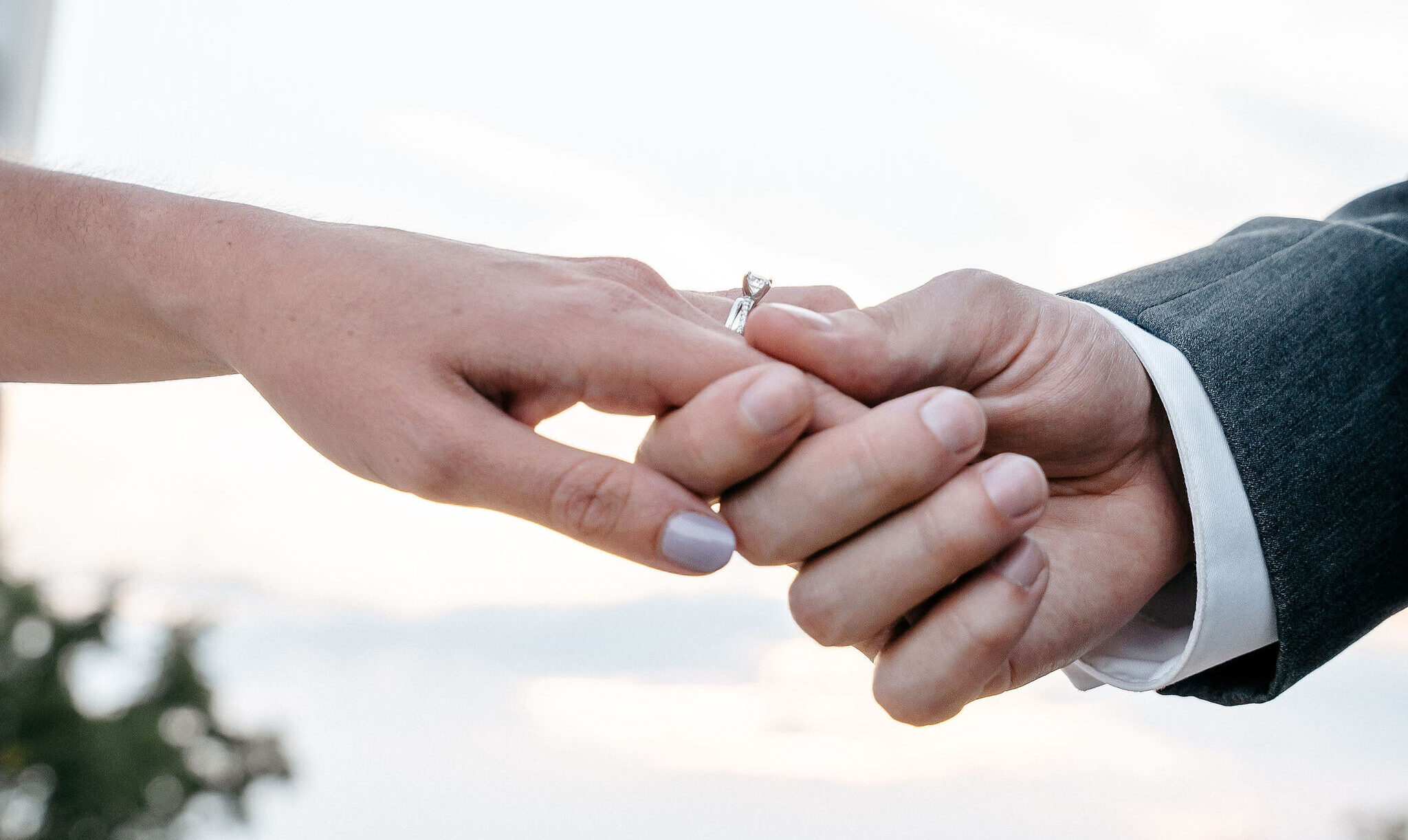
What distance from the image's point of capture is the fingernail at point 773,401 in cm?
118

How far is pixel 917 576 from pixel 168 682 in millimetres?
6416

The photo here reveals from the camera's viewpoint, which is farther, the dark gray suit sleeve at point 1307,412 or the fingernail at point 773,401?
the dark gray suit sleeve at point 1307,412

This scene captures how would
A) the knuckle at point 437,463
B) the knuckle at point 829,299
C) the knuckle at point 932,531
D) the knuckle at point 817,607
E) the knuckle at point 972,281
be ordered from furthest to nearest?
1. the knuckle at point 829,299
2. the knuckle at point 972,281
3. the knuckle at point 817,607
4. the knuckle at point 932,531
5. the knuckle at point 437,463

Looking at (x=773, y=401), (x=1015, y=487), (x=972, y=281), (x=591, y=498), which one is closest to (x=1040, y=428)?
(x=972, y=281)

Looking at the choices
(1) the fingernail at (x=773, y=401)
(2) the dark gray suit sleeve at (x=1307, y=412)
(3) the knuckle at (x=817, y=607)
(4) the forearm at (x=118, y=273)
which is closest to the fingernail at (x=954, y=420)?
(1) the fingernail at (x=773, y=401)

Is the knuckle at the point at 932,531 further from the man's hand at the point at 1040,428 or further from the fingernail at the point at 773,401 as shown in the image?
the fingernail at the point at 773,401

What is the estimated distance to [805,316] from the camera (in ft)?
4.45

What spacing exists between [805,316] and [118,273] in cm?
88

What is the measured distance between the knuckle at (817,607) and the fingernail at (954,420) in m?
0.25

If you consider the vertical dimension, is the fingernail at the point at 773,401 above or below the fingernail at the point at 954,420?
below

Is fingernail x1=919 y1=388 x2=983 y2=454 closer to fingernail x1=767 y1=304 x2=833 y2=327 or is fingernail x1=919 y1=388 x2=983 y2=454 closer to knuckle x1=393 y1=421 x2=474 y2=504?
fingernail x1=767 y1=304 x2=833 y2=327

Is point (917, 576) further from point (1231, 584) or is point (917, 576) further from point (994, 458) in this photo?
point (1231, 584)

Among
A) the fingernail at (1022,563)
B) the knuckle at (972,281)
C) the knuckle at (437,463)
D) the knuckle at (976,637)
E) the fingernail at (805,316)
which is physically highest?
the knuckle at (972,281)

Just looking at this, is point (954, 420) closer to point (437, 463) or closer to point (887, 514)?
point (887, 514)
